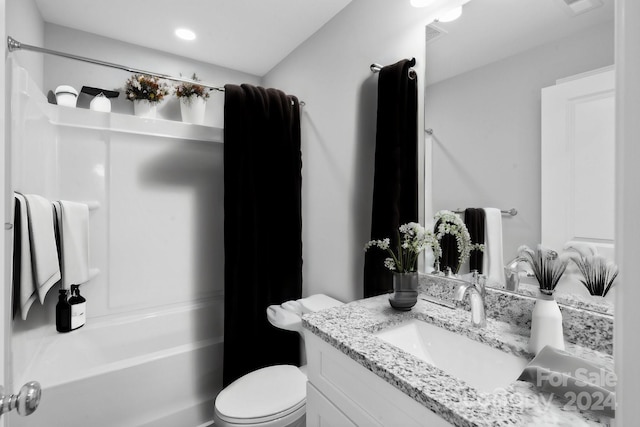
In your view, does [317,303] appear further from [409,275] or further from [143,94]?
[143,94]

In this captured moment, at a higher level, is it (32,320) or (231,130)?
(231,130)

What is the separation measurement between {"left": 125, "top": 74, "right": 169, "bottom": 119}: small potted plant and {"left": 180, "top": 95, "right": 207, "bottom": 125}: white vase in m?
0.16

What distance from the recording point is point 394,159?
1.40 meters

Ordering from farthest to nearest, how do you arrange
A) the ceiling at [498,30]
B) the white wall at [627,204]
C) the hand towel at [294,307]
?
1. the hand towel at [294,307]
2. the ceiling at [498,30]
3. the white wall at [627,204]

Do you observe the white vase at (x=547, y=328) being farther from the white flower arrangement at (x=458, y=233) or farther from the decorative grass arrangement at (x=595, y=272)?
the white flower arrangement at (x=458, y=233)

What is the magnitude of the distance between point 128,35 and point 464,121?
7.74ft

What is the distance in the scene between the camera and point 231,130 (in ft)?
6.02

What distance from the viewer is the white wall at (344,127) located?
4.97 ft

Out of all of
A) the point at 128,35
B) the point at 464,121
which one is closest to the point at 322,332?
the point at 464,121

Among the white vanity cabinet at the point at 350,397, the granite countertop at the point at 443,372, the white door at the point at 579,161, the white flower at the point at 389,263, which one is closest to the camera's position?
the granite countertop at the point at 443,372

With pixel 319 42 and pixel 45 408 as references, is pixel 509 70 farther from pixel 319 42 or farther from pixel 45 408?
pixel 45 408

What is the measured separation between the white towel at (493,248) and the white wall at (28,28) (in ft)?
7.25

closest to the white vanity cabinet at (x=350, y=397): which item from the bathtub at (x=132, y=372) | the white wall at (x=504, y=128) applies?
the white wall at (x=504, y=128)

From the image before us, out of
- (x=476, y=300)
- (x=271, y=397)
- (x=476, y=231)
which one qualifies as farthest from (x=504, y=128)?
(x=271, y=397)
